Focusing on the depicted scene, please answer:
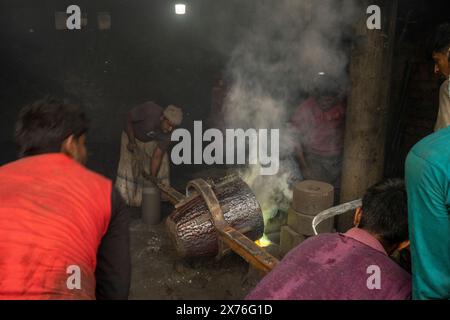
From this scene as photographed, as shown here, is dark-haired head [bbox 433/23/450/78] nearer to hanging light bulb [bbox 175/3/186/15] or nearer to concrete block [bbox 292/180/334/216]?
concrete block [bbox 292/180/334/216]

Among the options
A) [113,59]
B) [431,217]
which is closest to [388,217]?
[431,217]

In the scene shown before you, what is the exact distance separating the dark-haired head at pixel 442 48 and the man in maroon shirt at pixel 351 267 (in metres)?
1.55

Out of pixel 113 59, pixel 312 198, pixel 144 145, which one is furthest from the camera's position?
pixel 113 59

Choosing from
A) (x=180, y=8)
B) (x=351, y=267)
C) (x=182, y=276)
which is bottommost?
(x=182, y=276)

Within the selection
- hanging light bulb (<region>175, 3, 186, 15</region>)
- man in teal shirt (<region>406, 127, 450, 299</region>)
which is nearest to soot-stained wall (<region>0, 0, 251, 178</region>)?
hanging light bulb (<region>175, 3, 186, 15</region>)

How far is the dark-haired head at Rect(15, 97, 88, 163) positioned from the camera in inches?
88.8

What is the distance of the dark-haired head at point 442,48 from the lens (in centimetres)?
320

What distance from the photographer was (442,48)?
3.25 meters

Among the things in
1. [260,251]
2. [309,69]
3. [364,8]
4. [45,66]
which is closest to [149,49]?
[45,66]

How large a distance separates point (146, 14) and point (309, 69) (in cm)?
548

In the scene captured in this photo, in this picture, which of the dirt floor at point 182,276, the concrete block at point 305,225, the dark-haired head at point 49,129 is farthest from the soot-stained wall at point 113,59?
the dark-haired head at point 49,129

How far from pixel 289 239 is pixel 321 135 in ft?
6.67

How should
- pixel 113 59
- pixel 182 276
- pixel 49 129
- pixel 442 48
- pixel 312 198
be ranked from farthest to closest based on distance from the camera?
pixel 113 59, pixel 182 276, pixel 312 198, pixel 442 48, pixel 49 129

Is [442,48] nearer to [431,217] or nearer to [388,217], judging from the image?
[388,217]
